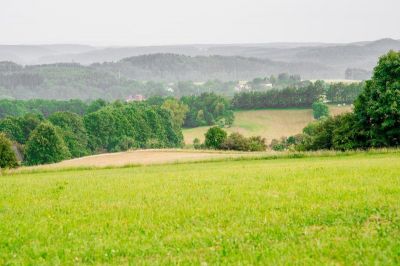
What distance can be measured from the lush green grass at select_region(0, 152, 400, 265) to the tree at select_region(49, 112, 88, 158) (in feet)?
368

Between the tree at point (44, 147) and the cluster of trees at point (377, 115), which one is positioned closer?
the cluster of trees at point (377, 115)

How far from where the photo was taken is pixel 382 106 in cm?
6266

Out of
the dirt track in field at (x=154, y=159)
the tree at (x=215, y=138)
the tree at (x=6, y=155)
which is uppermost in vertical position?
the dirt track in field at (x=154, y=159)

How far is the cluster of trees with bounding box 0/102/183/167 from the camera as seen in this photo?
13162 cm

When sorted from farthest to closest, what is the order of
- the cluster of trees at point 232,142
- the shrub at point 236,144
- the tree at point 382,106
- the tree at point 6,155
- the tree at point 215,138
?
the tree at point 215,138 < the cluster of trees at point 232,142 < the shrub at point 236,144 < the tree at point 6,155 < the tree at point 382,106

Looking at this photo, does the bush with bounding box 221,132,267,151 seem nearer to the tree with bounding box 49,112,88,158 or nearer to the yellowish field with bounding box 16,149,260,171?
the yellowish field with bounding box 16,149,260,171

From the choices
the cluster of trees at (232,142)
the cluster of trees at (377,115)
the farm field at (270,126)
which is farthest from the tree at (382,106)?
the farm field at (270,126)

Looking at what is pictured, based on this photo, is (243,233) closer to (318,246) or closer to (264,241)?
(264,241)

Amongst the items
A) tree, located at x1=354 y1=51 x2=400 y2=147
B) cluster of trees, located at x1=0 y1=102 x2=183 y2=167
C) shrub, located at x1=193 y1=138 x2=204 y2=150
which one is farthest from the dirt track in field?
shrub, located at x1=193 y1=138 x2=204 y2=150

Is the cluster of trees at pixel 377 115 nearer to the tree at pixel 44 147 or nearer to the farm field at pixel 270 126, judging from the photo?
the tree at pixel 44 147

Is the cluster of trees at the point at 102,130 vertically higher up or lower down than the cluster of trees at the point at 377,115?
lower down

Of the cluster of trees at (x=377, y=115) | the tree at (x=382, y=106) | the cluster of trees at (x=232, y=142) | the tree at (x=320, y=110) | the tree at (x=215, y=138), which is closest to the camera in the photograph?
A: the tree at (x=382, y=106)

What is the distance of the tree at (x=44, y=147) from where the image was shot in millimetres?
107125

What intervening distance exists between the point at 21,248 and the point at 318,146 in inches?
2589
